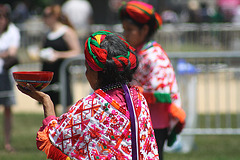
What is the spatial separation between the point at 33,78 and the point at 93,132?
19.3 inches

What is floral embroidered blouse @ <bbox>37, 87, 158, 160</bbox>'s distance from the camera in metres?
2.78

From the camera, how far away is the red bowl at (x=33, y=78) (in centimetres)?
290

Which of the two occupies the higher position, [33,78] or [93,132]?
[33,78]

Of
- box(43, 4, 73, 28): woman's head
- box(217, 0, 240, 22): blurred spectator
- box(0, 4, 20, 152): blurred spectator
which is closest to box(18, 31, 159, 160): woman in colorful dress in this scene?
box(0, 4, 20, 152): blurred spectator

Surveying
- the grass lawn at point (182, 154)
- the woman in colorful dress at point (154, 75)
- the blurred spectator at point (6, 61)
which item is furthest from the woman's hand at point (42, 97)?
the blurred spectator at point (6, 61)

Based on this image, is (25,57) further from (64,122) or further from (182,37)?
(64,122)

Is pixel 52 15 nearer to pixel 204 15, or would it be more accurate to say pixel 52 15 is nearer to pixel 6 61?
pixel 6 61

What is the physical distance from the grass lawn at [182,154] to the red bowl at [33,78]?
3432 millimetres

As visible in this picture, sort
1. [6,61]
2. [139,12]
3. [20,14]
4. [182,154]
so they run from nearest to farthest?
1. [139,12]
2. [182,154]
3. [6,61]
4. [20,14]

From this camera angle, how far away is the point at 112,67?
285 centimetres

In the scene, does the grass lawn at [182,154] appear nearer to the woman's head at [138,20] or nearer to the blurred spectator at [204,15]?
the woman's head at [138,20]

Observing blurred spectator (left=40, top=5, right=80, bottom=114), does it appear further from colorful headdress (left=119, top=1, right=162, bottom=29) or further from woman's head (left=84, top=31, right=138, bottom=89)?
woman's head (left=84, top=31, right=138, bottom=89)

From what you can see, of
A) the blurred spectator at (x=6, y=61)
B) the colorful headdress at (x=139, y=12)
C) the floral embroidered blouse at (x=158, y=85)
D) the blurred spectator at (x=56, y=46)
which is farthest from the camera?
the blurred spectator at (x=56, y=46)

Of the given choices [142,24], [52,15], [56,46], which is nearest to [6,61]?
[56,46]
